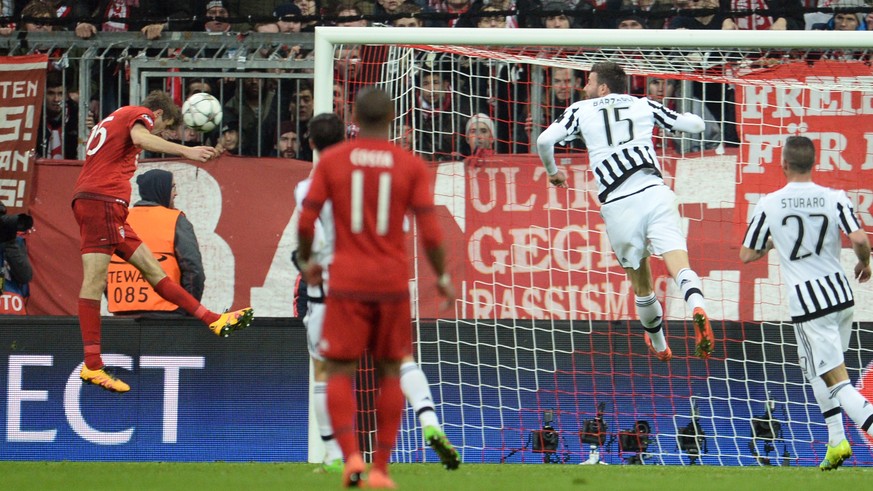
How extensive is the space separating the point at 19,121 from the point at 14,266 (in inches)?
56.0

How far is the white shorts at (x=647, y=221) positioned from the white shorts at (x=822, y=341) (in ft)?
2.99

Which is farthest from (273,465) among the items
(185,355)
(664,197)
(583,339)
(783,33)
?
(783,33)

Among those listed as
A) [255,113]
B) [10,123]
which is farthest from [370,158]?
[10,123]

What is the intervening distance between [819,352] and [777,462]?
5.60 feet

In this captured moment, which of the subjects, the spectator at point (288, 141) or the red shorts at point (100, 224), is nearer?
the red shorts at point (100, 224)

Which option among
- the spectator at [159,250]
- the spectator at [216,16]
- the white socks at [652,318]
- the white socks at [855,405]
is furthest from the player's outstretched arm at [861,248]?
the spectator at [216,16]

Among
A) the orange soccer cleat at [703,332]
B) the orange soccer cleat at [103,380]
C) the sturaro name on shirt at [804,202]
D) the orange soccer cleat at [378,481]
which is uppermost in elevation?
the sturaro name on shirt at [804,202]

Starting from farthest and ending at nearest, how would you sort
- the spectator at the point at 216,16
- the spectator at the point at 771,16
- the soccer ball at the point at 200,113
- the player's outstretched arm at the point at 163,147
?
the spectator at the point at 216,16
the spectator at the point at 771,16
the soccer ball at the point at 200,113
the player's outstretched arm at the point at 163,147

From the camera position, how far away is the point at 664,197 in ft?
25.7

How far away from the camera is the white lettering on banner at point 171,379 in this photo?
29.1 ft

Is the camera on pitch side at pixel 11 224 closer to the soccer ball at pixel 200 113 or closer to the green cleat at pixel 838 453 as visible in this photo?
the soccer ball at pixel 200 113

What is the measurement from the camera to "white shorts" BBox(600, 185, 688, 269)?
7742mm

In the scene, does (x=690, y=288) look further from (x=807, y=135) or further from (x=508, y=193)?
(x=807, y=135)

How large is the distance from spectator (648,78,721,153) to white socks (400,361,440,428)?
390cm
